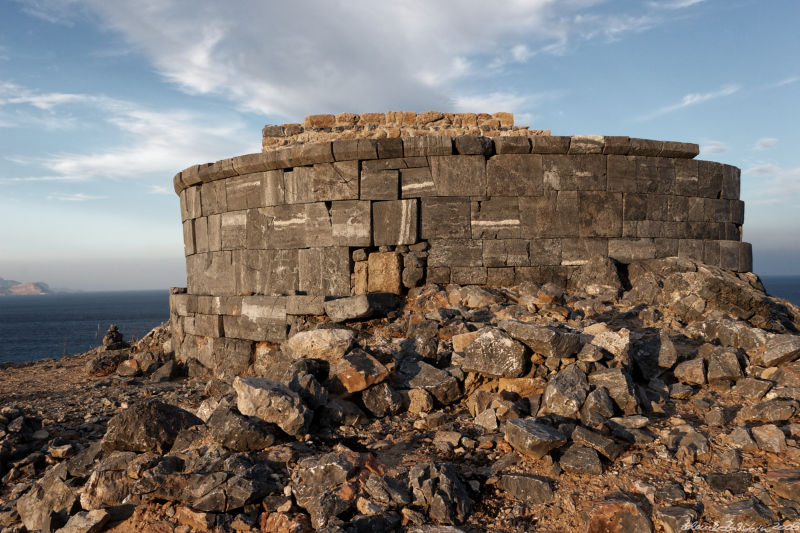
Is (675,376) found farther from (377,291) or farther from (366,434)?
(377,291)

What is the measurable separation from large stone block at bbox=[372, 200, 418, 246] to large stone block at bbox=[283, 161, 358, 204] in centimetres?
41

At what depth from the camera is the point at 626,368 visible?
4.22 meters

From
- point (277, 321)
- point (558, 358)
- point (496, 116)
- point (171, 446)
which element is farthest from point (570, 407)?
point (496, 116)

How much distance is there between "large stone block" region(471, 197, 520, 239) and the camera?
6.80m

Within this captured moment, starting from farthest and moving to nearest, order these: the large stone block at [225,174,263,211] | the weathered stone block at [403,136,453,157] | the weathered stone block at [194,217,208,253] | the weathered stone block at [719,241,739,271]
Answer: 1. the weathered stone block at [194,217,208,253]
2. the weathered stone block at [719,241,739,271]
3. the large stone block at [225,174,263,211]
4. the weathered stone block at [403,136,453,157]

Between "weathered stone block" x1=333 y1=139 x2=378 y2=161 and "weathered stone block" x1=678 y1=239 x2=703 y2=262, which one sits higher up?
"weathered stone block" x1=333 y1=139 x2=378 y2=161

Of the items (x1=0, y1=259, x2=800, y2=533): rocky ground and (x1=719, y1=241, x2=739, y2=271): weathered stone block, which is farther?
(x1=719, y1=241, x2=739, y2=271): weathered stone block

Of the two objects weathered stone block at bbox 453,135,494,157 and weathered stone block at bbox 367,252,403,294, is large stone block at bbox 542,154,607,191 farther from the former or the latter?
weathered stone block at bbox 367,252,403,294

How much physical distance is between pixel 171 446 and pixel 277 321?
10.1ft

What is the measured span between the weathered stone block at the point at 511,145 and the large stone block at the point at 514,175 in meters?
0.07

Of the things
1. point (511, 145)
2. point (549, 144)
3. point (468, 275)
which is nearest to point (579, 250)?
point (549, 144)

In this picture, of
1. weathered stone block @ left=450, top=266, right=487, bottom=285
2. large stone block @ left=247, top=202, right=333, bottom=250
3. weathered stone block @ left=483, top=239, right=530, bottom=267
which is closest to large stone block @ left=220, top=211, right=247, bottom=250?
large stone block @ left=247, top=202, right=333, bottom=250

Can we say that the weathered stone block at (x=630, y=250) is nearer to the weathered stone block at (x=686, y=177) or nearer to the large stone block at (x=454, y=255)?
the weathered stone block at (x=686, y=177)

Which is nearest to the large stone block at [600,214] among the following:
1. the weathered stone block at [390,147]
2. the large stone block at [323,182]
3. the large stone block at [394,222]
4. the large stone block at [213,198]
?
the large stone block at [394,222]
